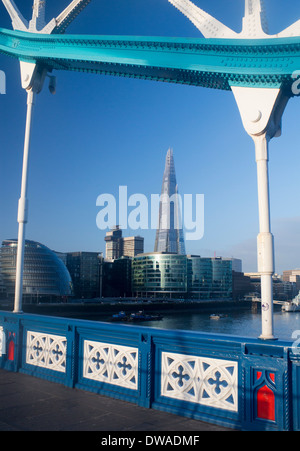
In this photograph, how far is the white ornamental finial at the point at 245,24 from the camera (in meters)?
5.63

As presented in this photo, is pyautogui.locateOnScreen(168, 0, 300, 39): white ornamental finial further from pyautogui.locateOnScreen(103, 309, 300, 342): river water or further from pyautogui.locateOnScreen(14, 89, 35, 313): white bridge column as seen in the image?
pyautogui.locateOnScreen(103, 309, 300, 342): river water

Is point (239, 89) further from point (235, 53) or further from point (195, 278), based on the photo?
point (195, 278)

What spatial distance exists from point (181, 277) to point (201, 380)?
5314 inches

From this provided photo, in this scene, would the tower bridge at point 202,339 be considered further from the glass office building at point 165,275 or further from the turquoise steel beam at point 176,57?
the glass office building at point 165,275

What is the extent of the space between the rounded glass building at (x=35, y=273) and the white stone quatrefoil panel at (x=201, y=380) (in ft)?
331

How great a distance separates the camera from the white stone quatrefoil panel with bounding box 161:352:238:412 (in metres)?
4.76

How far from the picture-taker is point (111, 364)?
6.01m

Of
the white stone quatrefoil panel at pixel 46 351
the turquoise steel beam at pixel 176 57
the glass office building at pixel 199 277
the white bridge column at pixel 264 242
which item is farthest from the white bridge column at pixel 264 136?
the glass office building at pixel 199 277

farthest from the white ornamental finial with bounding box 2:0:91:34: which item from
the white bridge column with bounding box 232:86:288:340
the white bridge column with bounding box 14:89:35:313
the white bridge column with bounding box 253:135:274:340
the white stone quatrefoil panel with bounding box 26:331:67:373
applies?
the white stone quatrefoil panel with bounding box 26:331:67:373

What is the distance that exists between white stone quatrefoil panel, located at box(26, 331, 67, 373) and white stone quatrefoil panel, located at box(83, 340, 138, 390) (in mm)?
621

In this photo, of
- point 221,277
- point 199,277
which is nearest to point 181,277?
point 199,277

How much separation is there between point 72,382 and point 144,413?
172 centimetres
